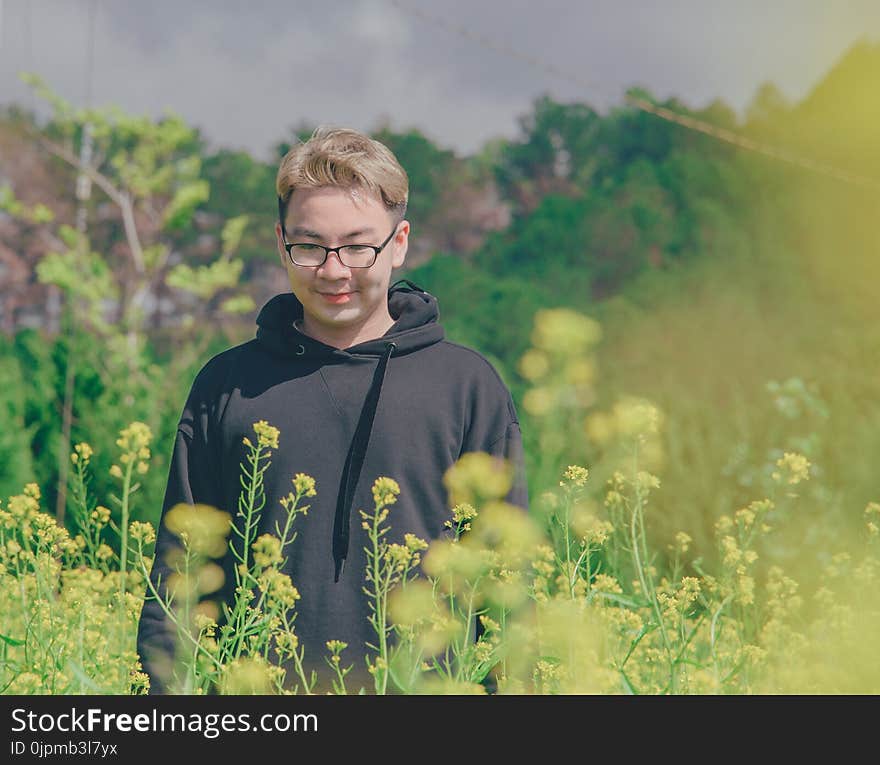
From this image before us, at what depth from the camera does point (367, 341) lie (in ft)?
6.69

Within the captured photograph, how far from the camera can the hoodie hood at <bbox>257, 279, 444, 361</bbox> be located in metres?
2.03

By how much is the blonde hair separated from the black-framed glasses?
0.41ft

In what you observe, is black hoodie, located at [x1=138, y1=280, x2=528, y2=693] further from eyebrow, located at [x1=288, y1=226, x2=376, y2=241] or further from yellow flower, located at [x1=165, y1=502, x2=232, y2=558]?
eyebrow, located at [x1=288, y1=226, x2=376, y2=241]

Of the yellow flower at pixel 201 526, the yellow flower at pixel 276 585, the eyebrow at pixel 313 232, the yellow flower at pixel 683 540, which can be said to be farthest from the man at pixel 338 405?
the yellow flower at pixel 683 540

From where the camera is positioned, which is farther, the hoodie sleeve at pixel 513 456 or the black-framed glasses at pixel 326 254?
the hoodie sleeve at pixel 513 456

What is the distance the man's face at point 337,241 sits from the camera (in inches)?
72.0

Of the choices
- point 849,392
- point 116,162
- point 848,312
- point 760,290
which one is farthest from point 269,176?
point 849,392

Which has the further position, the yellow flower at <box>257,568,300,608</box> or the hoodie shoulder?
the hoodie shoulder

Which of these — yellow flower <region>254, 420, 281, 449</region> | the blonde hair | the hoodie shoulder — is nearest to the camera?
yellow flower <region>254, 420, 281, 449</region>

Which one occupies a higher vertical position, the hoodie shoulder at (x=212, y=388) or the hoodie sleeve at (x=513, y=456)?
the hoodie shoulder at (x=212, y=388)

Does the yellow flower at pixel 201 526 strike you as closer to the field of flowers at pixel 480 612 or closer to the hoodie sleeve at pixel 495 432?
the field of flowers at pixel 480 612

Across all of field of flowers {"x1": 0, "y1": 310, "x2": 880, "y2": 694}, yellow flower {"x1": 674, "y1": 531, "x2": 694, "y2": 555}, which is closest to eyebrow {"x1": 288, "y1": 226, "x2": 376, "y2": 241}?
field of flowers {"x1": 0, "y1": 310, "x2": 880, "y2": 694}

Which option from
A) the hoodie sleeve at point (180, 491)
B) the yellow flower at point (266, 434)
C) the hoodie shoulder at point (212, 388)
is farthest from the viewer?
the hoodie shoulder at point (212, 388)
